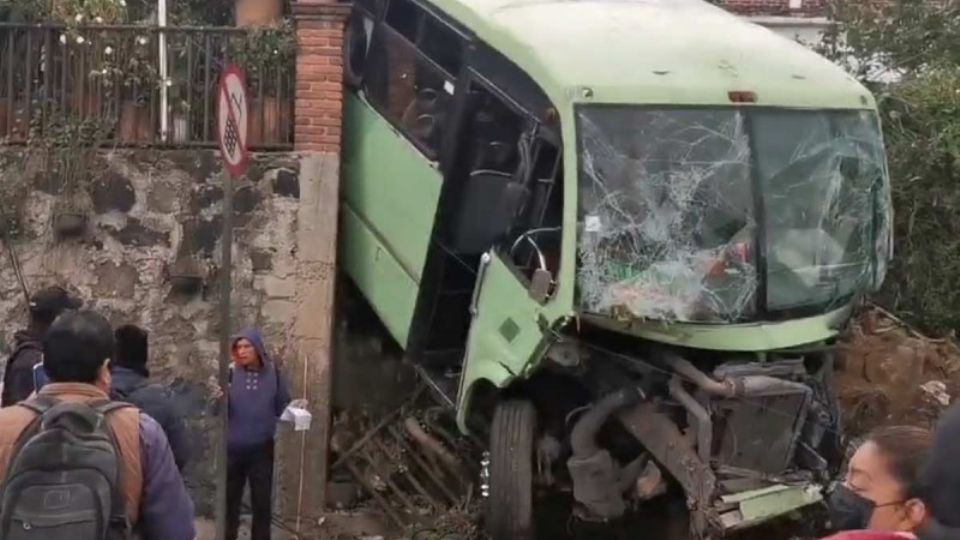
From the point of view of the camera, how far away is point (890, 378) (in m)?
9.27

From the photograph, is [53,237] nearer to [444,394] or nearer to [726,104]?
[444,394]

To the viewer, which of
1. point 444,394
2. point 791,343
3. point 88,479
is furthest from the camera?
point 444,394

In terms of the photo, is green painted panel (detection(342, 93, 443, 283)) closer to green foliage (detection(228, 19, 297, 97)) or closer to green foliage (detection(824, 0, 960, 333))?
green foliage (detection(228, 19, 297, 97))

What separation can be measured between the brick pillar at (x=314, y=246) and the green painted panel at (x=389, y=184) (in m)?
0.27

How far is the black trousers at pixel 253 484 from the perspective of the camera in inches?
348

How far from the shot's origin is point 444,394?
962cm

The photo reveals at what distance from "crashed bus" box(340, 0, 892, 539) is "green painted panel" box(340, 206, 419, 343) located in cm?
77

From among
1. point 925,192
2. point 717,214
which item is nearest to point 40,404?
point 717,214

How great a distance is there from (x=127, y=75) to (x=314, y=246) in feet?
6.17

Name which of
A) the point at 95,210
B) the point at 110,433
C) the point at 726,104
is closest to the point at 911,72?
the point at 726,104

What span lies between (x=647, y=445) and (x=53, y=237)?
15.8 ft

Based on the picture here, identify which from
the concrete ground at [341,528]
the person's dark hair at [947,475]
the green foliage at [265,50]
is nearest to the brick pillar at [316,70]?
the green foliage at [265,50]

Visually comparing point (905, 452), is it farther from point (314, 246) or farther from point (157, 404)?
point (314, 246)

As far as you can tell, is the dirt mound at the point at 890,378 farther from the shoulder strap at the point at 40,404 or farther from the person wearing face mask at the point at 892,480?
the shoulder strap at the point at 40,404
